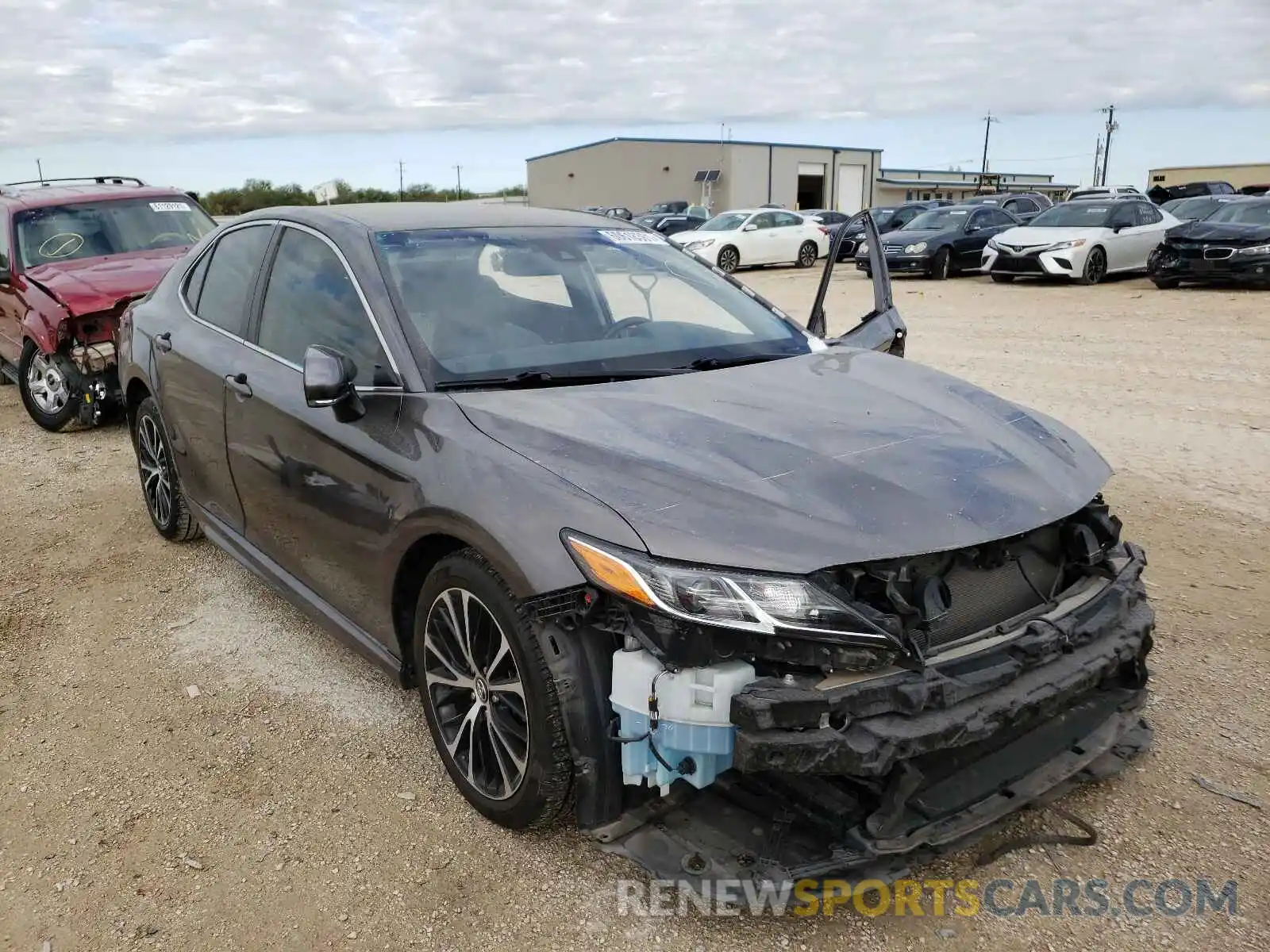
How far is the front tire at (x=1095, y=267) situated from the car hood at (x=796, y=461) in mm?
15518

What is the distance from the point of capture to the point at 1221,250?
15164 mm

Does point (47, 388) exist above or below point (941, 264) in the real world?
below

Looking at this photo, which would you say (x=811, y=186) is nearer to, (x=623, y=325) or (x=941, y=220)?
(x=941, y=220)

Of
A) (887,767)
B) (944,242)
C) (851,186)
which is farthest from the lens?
(851,186)

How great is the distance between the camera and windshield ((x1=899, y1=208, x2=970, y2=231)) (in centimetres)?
1998

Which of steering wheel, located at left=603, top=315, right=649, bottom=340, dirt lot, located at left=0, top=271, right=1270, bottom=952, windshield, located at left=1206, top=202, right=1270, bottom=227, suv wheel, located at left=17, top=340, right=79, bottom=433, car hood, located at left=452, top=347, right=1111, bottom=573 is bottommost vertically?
dirt lot, located at left=0, top=271, right=1270, bottom=952

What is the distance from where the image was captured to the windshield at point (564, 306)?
3.23 m

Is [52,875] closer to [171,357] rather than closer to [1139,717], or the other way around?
[171,357]

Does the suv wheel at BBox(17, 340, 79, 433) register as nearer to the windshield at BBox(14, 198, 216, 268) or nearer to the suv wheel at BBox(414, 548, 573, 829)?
the windshield at BBox(14, 198, 216, 268)

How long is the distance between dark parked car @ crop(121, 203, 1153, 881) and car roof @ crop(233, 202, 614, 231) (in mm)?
39

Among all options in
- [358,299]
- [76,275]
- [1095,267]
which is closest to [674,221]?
[1095,267]

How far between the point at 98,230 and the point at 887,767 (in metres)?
8.73

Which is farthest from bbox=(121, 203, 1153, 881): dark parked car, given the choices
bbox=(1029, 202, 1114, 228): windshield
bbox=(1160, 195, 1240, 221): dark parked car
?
bbox=(1160, 195, 1240, 221): dark parked car

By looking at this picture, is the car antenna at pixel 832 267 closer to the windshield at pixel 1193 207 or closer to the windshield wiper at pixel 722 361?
the windshield wiper at pixel 722 361
